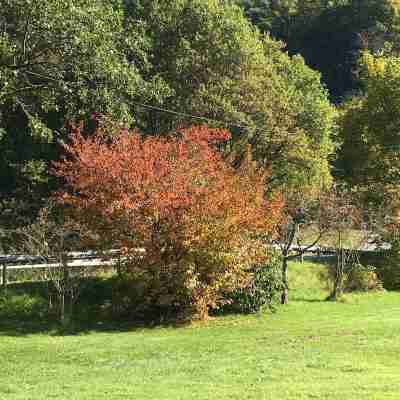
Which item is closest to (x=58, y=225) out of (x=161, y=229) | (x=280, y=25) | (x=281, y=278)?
(x=161, y=229)

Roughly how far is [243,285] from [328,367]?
9978 millimetres

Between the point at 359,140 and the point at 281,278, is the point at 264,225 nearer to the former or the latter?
the point at 281,278

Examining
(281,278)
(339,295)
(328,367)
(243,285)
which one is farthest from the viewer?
(339,295)

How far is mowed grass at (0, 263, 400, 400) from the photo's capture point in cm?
1018

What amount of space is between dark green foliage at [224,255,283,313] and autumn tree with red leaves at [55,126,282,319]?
125 centimetres

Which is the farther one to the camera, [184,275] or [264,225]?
[264,225]

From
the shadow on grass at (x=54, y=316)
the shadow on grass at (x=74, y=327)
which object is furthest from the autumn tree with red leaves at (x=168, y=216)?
the shadow on grass at (x=54, y=316)

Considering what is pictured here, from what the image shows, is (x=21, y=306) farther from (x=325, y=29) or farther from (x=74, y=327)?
(x=325, y=29)

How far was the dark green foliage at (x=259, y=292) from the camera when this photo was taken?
2338 cm

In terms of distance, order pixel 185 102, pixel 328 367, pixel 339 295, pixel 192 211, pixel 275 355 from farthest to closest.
Answer: 1. pixel 185 102
2. pixel 339 295
3. pixel 192 211
4. pixel 275 355
5. pixel 328 367

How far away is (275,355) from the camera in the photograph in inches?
559

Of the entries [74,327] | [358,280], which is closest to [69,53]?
[74,327]

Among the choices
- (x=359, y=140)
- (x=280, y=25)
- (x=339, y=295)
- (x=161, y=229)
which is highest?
(x=280, y=25)

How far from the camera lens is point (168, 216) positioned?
21.0 metres
